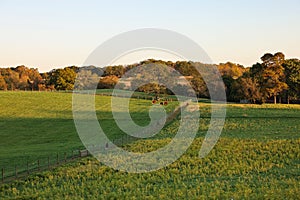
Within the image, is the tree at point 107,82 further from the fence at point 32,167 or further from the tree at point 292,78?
the fence at point 32,167

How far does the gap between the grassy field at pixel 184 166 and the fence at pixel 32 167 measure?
1.35m

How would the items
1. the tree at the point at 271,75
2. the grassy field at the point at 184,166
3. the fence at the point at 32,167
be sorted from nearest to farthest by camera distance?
the grassy field at the point at 184,166 < the fence at the point at 32,167 < the tree at the point at 271,75

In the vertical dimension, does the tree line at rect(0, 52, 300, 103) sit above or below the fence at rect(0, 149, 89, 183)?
above

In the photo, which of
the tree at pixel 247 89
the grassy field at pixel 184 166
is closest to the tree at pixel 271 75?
the tree at pixel 247 89

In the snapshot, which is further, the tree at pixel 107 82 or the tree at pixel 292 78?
the tree at pixel 107 82

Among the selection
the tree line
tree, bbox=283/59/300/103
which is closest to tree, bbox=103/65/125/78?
the tree line

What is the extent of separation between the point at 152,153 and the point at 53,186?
10394mm

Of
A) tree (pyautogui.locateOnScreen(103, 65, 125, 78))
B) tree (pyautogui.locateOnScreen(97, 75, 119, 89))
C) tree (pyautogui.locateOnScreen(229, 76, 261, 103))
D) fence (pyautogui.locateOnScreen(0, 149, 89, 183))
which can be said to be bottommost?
fence (pyautogui.locateOnScreen(0, 149, 89, 183))

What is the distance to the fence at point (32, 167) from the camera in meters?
25.4

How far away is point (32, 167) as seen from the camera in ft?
→ 93.0

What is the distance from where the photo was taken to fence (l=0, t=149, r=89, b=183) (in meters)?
25.4

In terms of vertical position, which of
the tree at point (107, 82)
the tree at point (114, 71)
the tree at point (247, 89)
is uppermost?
the tree at point (114, 71)

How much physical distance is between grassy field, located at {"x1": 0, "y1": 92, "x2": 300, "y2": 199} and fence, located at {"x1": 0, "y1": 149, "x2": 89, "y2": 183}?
4.44 feet

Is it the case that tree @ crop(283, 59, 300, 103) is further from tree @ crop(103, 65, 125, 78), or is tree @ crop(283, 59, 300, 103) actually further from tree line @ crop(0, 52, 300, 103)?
tree @ crop(103, 65, 125, 78)
